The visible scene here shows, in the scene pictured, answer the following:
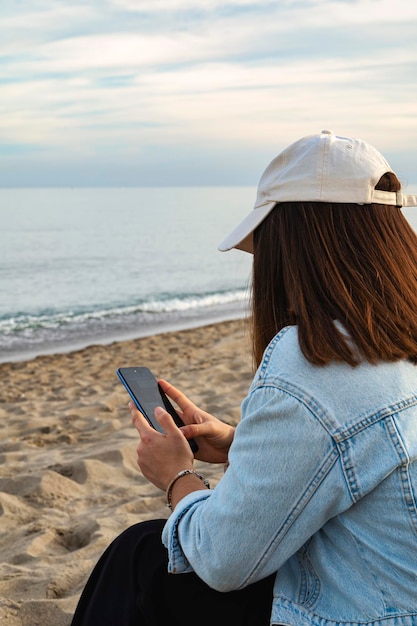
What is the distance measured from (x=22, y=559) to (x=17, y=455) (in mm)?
1515

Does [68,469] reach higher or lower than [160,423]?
lower

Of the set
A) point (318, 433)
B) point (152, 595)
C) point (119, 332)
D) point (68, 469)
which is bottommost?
point (119, 332)

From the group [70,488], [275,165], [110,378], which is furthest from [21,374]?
[275,165]

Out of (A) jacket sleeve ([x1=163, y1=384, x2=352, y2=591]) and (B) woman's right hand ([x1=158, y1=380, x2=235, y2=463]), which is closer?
(A) jacket sleeve ([x1=163, y1=384, x2=352, y2=591])

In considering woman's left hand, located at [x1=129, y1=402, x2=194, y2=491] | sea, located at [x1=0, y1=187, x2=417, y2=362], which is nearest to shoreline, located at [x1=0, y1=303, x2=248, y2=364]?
sea, located at [x1=0, y1=187, x2=417, y2=362]

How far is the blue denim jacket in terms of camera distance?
57.2 inches

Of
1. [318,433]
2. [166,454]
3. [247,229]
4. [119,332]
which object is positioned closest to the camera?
[318,433]

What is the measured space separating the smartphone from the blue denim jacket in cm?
68

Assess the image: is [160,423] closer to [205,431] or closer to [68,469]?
[205,431]

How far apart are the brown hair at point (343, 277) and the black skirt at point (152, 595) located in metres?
0.65

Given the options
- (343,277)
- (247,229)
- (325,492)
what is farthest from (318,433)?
(247,229)

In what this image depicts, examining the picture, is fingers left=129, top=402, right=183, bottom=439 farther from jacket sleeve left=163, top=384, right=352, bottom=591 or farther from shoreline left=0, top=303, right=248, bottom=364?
shoreline left=0, top=303, right=248, bottom=364

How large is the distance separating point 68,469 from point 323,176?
3206 mm

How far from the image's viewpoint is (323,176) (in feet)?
5.49
